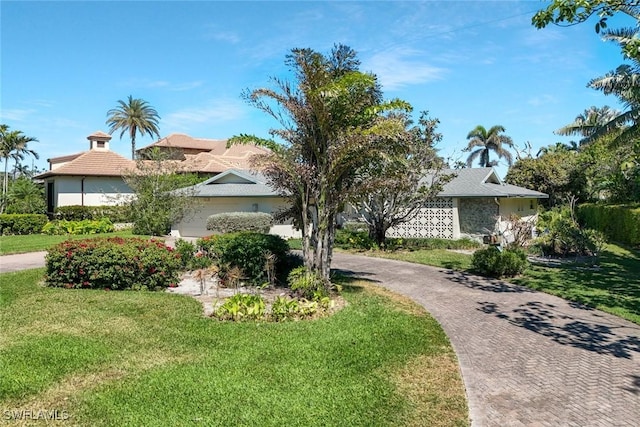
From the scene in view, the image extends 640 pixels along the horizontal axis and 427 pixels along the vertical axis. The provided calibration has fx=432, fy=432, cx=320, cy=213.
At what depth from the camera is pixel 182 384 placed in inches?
201

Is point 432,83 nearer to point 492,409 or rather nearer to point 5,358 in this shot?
point 492,409

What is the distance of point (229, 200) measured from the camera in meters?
24.6

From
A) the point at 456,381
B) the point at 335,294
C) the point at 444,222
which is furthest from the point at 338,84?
the point at 444,222

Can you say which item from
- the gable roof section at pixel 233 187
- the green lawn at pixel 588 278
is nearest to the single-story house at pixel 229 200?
the gable roof section at pixel 233 187

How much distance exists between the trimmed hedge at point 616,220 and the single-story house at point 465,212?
4402mm

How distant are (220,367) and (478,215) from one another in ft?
61.1

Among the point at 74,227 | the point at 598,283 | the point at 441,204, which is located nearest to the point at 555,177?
the point at 441,204

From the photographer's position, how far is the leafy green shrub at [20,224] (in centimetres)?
2414

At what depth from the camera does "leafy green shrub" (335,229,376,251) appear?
1961 centimetres

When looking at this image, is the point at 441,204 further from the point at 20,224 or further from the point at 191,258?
the point at 20,224

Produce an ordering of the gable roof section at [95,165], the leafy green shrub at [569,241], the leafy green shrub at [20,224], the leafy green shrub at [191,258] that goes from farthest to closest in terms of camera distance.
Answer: the gable roof section at [95,165] < the leafy green shrub at [20,224] < the leafy green shrub at [569,241] < the leafy green shrub at [191,258]

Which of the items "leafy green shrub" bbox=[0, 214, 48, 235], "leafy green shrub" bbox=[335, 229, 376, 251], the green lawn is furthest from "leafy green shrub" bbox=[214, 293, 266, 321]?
"leafy green shrub" bbox=[0, 214, 48, 235]

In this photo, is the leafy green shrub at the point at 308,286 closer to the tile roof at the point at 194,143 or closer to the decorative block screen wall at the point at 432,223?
the decorative block screen wall at the point at 432,223

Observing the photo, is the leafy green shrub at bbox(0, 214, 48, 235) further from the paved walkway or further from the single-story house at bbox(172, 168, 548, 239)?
the paved walkway
